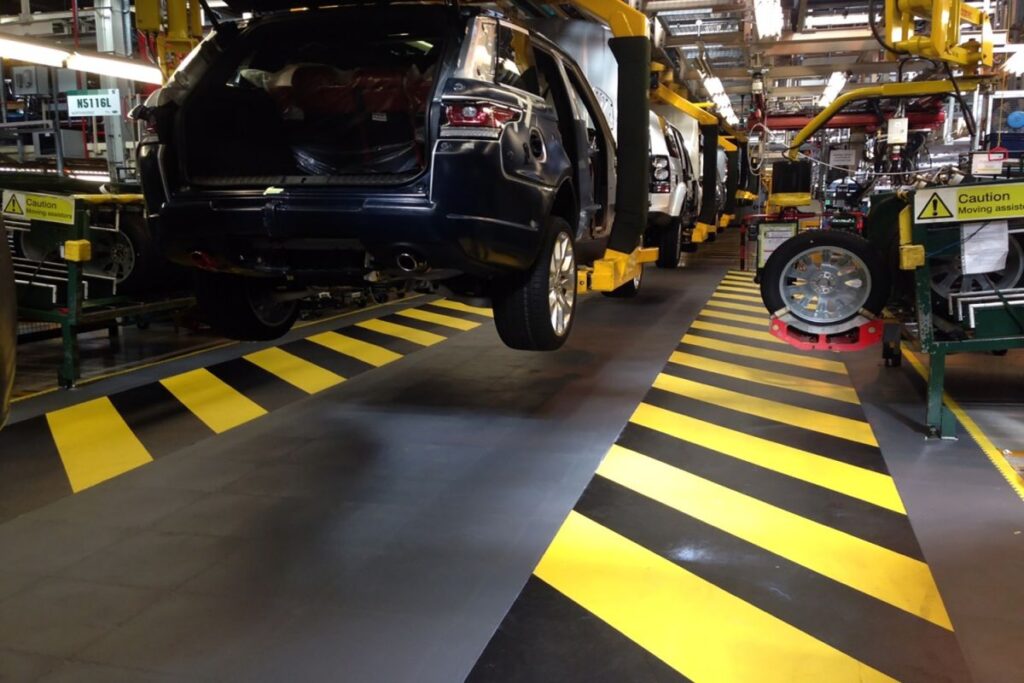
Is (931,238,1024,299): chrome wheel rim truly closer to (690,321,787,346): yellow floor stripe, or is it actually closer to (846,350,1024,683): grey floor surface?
(846,350,1024,683): grey floor surface

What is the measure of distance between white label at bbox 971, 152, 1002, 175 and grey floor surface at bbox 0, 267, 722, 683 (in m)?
2.80

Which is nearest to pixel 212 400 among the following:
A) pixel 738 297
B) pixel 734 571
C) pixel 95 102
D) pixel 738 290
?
pixel 734 571

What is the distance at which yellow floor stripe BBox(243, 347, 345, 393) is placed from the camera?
231 inches

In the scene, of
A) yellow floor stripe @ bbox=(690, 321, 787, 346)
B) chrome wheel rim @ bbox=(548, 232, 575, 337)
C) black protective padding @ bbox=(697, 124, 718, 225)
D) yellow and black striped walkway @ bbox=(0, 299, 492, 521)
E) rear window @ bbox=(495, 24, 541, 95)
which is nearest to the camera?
rear window @ bbox=(495, 24, 541, 95)

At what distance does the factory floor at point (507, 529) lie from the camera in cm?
250

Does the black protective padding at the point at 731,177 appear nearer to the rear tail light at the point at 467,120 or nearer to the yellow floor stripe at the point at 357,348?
the yellow floor stripe at the point at 357,348

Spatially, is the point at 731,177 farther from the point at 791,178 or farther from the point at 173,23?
the point at 173,23

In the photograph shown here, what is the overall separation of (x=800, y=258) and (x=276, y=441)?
10.9ft

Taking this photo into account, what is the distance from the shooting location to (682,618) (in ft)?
8.83

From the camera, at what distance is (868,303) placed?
5.06 meters

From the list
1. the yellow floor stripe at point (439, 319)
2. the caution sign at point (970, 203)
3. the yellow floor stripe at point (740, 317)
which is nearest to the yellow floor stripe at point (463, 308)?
the yellow floor stripe at point (439, 319)

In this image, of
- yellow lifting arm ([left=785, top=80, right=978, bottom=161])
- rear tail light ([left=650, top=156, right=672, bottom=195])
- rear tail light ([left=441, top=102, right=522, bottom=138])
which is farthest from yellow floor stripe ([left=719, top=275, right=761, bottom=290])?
rear tail light ([left=441, top=102, right=522, bottom=138])

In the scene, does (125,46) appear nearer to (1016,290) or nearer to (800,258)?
(800,258)

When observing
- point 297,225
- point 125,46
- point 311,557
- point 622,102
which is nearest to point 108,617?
point 311,557
